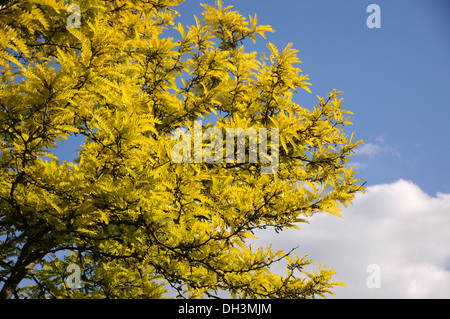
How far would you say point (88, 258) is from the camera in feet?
18.1

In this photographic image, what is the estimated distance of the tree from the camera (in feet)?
10.7

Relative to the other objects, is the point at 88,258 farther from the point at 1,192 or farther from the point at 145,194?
the point at 145,194

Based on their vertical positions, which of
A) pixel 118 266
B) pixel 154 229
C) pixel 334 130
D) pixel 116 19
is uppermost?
pixel 116 19

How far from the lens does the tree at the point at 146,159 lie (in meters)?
3.26

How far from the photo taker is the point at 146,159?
3537mm

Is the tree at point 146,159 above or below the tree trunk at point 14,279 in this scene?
above

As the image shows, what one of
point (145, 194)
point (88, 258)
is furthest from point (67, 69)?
point (88, 258)

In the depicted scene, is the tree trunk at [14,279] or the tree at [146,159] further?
the tree trunk at [14,279]

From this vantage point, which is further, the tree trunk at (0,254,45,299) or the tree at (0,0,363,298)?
the tree trunk at (0,254,45,299)

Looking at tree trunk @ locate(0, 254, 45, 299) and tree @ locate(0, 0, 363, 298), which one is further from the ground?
tree @ locate(0, 0, 363, 298)

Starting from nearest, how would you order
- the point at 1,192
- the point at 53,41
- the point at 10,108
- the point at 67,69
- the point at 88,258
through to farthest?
the point at 67,69 < the point at 10,108 < the point at 1,192 < the point at 53,41 < the point at 88,258
